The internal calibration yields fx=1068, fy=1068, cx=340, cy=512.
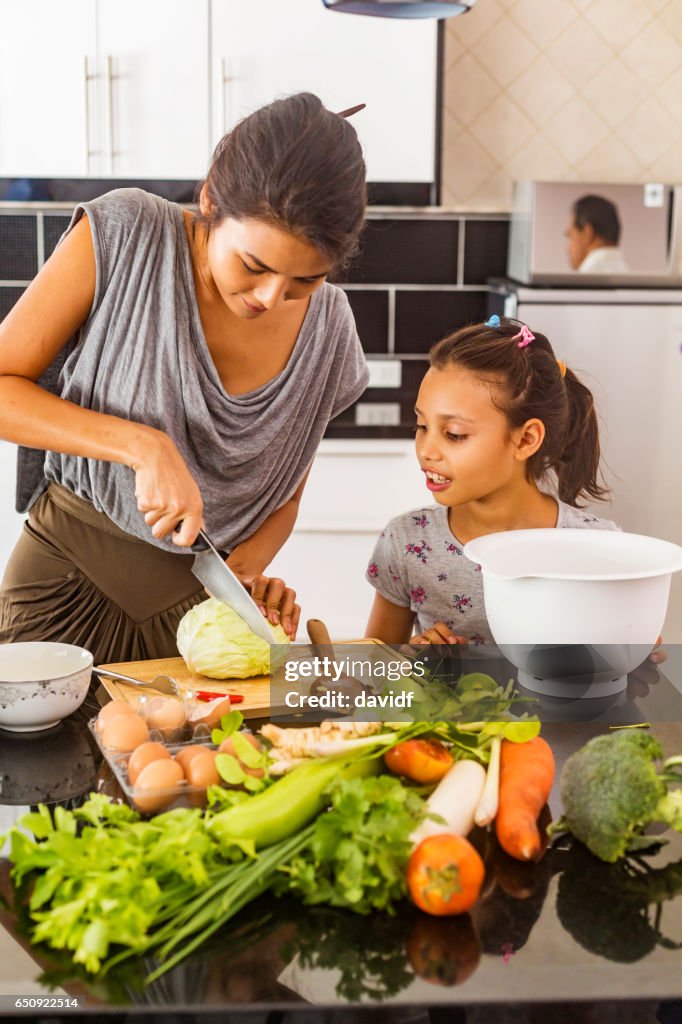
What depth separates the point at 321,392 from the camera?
5.52ft

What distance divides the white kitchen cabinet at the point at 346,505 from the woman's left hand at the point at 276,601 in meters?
1.58

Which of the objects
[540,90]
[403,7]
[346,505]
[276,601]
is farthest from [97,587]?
[540,90]

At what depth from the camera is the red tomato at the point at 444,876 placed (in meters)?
0.80

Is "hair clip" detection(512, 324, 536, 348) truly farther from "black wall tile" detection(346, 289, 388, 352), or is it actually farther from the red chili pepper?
"black wall tile" detection(346, 289, 388, 352)

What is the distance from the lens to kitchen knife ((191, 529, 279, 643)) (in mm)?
1314

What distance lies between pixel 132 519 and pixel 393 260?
2050mm

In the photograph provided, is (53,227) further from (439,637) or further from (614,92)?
(439,637)

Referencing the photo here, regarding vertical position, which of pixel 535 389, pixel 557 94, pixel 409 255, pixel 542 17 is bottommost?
pixel 535 389

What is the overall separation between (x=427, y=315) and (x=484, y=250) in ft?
0.89

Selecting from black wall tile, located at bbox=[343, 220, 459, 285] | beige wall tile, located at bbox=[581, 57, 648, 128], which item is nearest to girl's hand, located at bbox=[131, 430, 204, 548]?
black wall tile, located at bbox=[343, 220, 459, 285]

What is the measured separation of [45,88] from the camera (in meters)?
3.00

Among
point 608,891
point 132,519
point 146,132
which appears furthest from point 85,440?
point 146,132

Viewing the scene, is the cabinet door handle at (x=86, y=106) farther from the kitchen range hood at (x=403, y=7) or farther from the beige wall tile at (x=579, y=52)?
the kitchen range hood at (x=403, y=7)

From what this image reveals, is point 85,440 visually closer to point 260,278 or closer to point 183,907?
point 260,278
